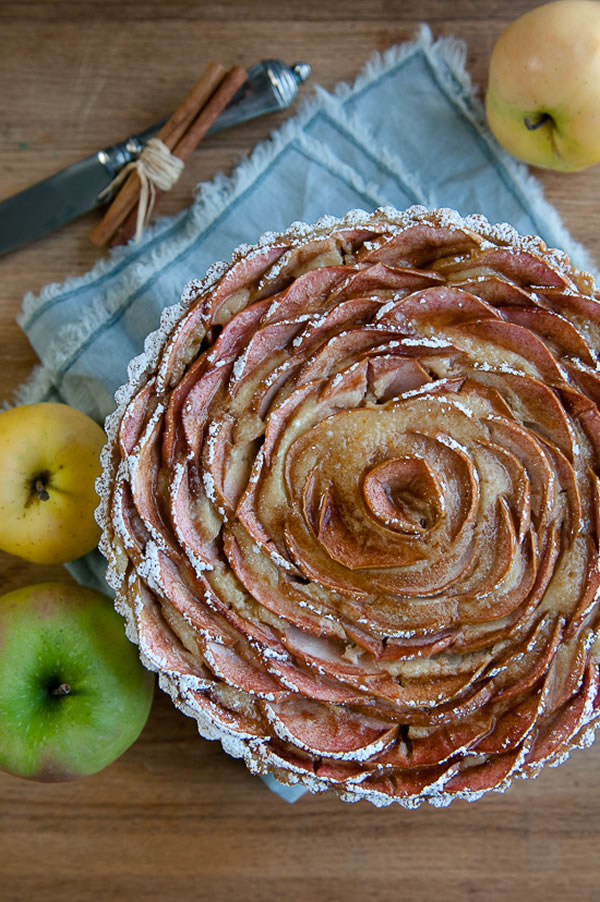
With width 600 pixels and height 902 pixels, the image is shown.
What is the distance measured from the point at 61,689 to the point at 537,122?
119 cm

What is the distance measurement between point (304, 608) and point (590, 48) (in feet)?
3.25

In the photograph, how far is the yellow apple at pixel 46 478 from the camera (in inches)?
51.6

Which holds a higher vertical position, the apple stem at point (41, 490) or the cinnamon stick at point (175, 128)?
the cinnamon stick at point (175, 128)

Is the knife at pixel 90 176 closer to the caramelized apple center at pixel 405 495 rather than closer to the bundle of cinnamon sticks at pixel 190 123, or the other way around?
the bundle of cinnamon sticks at pixel 190 123

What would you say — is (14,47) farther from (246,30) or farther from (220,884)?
(220,884)

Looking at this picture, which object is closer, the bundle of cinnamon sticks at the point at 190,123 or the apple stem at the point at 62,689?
the apple stem at the point at 62,689

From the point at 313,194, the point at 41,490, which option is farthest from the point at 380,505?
the point at 313,194

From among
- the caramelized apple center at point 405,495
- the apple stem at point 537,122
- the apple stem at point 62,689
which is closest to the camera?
the caramelized apple center at point 405,495

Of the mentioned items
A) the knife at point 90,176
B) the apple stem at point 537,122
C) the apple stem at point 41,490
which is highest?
the apple stem at point 537,122

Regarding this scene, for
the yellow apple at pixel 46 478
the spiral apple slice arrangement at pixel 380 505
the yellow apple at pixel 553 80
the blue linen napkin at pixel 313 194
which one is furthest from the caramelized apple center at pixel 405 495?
the yellow apple at pixel 553 80

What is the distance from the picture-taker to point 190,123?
147cm

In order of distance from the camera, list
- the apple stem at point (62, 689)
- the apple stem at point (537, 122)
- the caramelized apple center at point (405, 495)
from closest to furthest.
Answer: the caramelized apple center at point (405, 495) < the apple stem at point (62, 689) < the apple stem at point (537, 122)

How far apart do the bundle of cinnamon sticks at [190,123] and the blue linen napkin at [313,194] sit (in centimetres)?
6

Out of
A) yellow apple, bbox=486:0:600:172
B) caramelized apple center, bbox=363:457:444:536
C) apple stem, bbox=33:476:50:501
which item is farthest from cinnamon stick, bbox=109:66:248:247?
caramelized apple center, bbox=363:457:444:536
